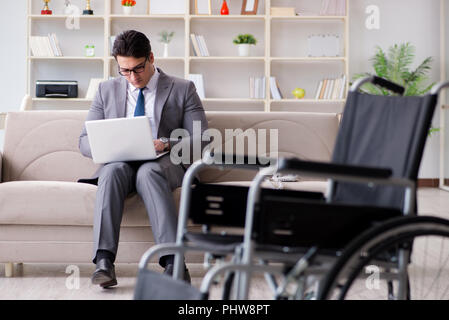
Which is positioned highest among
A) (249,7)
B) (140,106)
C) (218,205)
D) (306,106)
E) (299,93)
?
(249,7)

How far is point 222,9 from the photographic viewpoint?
611cm

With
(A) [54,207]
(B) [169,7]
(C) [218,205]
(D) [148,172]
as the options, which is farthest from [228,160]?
(B) [169,7]

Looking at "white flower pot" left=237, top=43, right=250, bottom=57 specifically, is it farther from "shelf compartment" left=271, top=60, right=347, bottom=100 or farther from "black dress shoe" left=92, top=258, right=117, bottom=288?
"black dress shoe" left=92, top=258, right=117, bottom=288

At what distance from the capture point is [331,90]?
20.0ft

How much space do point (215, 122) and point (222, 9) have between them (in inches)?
132

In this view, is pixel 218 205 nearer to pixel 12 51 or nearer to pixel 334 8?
pixel 334 8

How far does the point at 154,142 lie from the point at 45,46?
152 inches

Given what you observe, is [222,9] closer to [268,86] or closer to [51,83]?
[268,86]

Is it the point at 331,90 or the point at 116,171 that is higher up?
the point at 331,90

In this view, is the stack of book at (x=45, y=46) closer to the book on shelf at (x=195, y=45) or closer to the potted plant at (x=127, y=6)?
the potted plant at (x=127, y=6)

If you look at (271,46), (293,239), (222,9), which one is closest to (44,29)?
(222,9)

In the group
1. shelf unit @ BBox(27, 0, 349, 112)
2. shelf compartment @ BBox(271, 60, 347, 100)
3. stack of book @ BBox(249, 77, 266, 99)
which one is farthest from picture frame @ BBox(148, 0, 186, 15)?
shelf compartment @ BBox(271, 60, 347, 100)

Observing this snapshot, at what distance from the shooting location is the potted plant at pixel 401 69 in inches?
239

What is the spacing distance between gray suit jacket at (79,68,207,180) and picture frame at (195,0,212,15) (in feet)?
11.2
